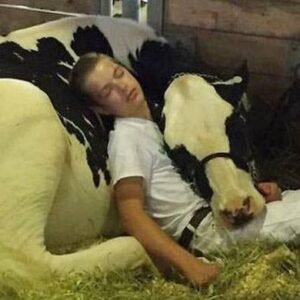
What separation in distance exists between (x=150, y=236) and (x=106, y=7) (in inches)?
38.3

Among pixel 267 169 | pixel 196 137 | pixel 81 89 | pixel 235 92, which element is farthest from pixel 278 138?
pixel 81 89

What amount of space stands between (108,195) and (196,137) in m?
0.24

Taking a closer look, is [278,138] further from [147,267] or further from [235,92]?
[147,267]

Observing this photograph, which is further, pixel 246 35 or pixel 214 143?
pixel 246 35

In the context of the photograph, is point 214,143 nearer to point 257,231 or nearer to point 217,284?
point 257,231

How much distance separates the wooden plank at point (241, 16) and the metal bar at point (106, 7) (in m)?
0.19

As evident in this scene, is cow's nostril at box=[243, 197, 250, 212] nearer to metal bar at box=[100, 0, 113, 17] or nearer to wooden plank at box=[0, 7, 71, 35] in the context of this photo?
metal bar at box=[100, 0, 113, 17]

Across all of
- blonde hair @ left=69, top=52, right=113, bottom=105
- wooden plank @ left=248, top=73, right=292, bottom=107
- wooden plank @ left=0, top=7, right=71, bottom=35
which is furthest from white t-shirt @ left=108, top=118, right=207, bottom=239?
wooden plank @ left=0, top=7, right=71, bottom=35

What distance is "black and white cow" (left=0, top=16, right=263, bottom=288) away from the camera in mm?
1676

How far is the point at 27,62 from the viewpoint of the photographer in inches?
78.6

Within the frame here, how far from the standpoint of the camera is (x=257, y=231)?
72.0 inches

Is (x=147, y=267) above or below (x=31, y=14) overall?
below

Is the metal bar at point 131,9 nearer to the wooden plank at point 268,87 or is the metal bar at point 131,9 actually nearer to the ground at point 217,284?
the wooden plank at point 268,87

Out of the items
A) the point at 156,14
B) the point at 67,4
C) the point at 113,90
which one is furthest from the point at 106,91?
the point at 67,4
